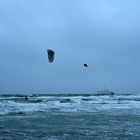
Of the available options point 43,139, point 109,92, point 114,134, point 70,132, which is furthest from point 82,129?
point 109,92

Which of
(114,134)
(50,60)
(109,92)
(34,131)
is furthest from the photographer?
(109,92)

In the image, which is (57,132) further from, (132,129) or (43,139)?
(132,129)

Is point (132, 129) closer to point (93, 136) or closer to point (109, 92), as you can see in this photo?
point (93, 136)

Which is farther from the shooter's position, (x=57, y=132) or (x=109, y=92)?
(x=109, y=92)

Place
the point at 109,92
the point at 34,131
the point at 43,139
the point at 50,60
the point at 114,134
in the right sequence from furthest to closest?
the point at 109,92 < the point at 50,60 < the point at 34,131 < the point at 114,134 < the point at 43,139

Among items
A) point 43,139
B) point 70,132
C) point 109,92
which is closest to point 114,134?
point 70,132

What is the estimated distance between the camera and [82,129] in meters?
16.9

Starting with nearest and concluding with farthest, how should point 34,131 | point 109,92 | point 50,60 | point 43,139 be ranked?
point 43,139 → point 34,131 → point 50,60 → point 109,92

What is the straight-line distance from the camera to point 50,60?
19484 millimetres

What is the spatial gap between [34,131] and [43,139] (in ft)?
7.85

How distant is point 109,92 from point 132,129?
121 metres

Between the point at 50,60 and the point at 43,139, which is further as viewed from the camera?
the point at 50,60

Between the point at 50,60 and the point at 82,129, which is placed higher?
the point at 50,60

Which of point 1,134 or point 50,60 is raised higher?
point 50,60
